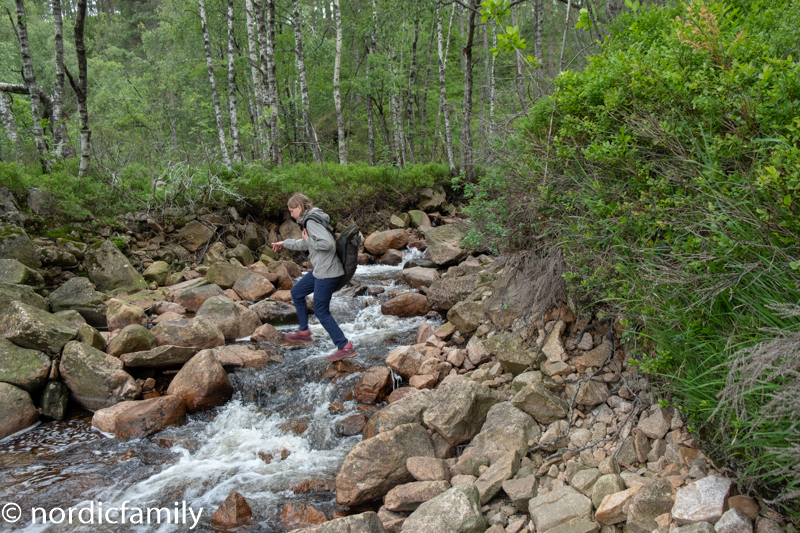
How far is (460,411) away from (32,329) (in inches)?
211

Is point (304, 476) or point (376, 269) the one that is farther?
point (376, 269)

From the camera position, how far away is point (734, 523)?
6.97 feet

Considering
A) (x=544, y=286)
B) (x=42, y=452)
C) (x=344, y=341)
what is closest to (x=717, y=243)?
(x=544, y=286)

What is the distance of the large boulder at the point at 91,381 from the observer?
219 inches

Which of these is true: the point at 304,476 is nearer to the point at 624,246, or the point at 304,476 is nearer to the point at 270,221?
the point at 624,246

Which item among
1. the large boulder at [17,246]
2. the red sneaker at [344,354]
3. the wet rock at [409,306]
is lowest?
the red sneaker at [344,354]

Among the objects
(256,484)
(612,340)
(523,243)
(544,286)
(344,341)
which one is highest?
(523,243)

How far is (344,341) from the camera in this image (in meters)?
6.49

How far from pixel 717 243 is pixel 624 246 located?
53 centimetres

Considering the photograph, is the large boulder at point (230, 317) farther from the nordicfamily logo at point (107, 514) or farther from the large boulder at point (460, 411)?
the large boulder at point (460, 411)

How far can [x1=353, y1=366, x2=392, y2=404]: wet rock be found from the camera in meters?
5.43

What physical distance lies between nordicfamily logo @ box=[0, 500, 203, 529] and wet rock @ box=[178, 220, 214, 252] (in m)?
7.38

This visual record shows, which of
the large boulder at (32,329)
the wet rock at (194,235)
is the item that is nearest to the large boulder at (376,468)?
the large boulder at (32,329)

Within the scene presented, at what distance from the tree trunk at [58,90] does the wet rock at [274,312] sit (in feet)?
20.9
